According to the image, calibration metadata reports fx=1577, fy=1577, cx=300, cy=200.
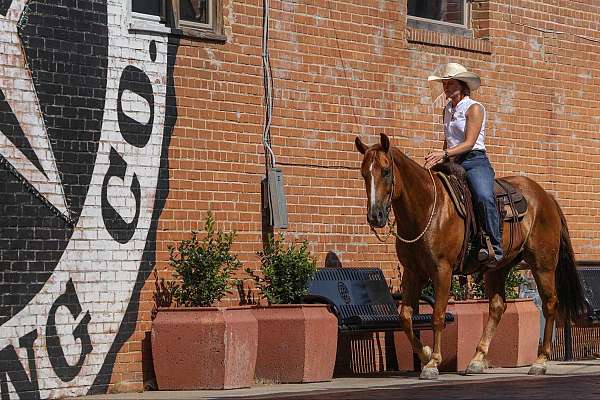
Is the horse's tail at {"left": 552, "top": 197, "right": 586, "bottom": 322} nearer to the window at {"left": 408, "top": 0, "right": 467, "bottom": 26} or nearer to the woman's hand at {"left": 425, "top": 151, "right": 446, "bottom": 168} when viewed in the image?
the woman's hand at {"left": 425, "top": 151, "right": 446, "bottom": 168}

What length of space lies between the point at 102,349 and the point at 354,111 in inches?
185

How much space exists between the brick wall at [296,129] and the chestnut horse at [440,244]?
5.83 ft

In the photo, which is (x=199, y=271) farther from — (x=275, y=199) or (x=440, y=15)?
(x=440, y=15)

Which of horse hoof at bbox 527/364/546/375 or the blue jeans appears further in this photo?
horse hoof at bbox 527/364/546/375

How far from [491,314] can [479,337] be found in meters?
0.81

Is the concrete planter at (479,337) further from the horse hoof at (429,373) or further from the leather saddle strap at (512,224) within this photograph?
the horse hoof at (429,373)

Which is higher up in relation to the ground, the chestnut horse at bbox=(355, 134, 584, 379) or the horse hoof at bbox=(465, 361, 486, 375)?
the chestnut horse at bbox=(355, 134, 584, 379)

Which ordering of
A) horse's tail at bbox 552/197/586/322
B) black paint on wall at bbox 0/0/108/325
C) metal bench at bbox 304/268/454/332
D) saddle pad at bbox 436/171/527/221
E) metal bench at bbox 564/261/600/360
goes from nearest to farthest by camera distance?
black paint on wall at bbox 0/0/108/325 < saddle pad at bbox 436/171/527/221 < metal bench at bbox 304/268/454/332 < horse's tail at bbox 552/197/586/322 < metal bench at bbox 564/261/600/360

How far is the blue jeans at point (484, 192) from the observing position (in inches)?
630

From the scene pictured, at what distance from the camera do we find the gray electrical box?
16609mm

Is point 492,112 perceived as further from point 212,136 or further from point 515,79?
point 212,136

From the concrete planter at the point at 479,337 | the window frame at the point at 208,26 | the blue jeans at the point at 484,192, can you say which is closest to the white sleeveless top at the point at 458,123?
the blue jeans at the point at 484,192

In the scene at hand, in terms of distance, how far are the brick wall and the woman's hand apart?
6.57 feet

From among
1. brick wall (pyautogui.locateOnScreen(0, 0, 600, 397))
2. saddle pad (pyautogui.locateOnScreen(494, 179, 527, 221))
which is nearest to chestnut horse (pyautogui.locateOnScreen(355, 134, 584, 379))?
saddle pad (pyautogui.locateOnScreen(494, 179, 527, 221))
